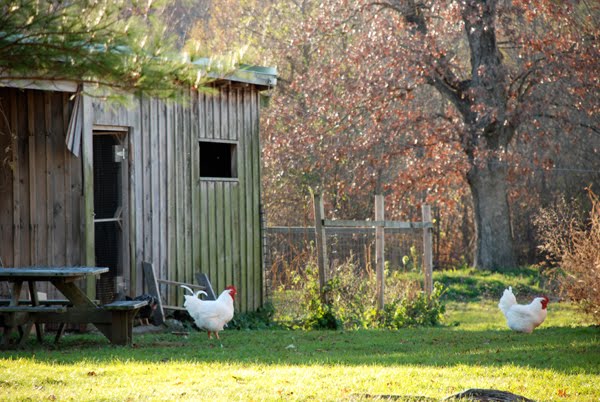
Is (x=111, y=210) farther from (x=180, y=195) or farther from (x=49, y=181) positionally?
(x=49, y=181)

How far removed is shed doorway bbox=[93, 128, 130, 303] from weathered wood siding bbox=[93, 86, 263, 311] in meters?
0.15

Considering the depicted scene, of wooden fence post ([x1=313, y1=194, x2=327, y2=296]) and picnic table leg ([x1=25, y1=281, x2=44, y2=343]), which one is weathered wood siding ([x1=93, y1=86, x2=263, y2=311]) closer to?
wooden fence post ([x1=313, y1=194, x2=327, y2=296])

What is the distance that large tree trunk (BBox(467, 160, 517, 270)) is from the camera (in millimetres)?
24766

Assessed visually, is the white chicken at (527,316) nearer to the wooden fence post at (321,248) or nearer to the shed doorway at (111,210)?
the wooden fence post at (321,248)

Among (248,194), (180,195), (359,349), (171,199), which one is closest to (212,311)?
(359,349)

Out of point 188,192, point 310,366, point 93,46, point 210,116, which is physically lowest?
point 310,366

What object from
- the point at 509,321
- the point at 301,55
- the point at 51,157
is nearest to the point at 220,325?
the point at 51,157

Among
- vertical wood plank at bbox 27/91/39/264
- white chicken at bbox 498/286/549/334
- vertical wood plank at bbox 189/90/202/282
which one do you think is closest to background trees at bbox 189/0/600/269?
vertical wood plank at bbox 189/90/202/282

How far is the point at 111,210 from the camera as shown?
14461 millimetres

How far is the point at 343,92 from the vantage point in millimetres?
25500

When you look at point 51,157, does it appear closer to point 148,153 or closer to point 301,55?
point 148,153

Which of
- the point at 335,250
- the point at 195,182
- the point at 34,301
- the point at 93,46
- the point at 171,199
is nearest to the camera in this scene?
the point at 93,46

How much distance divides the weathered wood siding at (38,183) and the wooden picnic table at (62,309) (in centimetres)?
168

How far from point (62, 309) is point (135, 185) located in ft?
11.9
